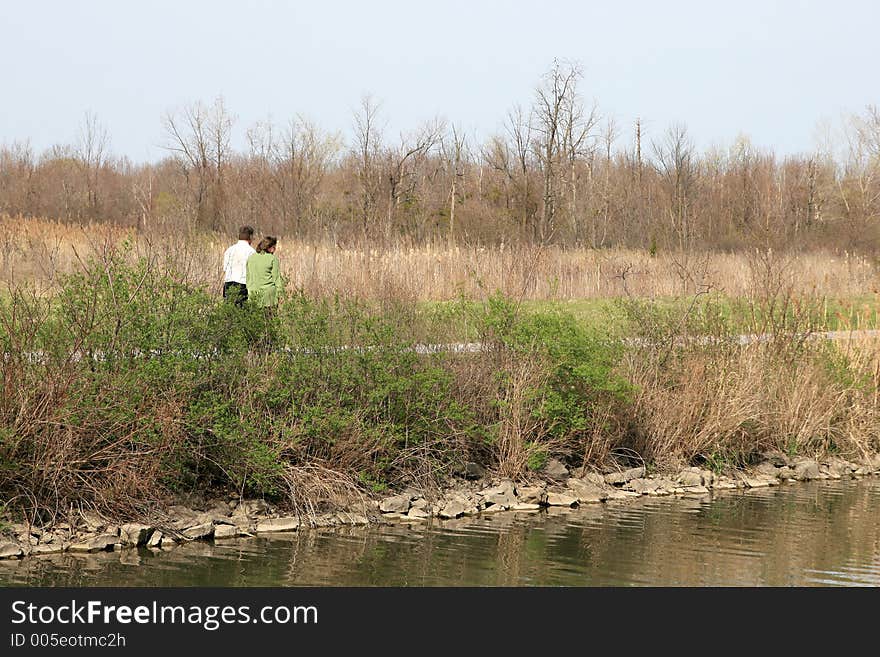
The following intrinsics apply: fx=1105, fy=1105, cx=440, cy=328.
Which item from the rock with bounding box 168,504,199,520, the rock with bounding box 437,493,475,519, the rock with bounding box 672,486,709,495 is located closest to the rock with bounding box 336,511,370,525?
the rock with bounding box 437,493,475,519

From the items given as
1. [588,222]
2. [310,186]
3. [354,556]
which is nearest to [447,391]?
[354,556]

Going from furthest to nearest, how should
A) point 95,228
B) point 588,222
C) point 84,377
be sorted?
1. point 588,222
2. point 95,228
3. point 84,377

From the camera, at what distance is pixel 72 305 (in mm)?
11156

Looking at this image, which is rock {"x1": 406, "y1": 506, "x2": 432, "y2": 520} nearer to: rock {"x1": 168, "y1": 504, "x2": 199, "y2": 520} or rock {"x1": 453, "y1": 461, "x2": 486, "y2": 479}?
rock {"x1": 453, "y1": 461, "x2": 486, "y2": 479}

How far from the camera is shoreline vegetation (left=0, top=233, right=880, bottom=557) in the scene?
35.1ft

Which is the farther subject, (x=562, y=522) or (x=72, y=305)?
(x=562, y=522)

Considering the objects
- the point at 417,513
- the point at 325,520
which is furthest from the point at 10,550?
the point at 417,513

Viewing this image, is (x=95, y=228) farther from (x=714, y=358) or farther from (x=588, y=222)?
(x=588, y=222)

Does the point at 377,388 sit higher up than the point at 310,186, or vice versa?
the point at 310,186

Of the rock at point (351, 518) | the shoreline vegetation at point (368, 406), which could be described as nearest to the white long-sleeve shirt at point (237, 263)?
the shoreline vegetation at point (368, 406)

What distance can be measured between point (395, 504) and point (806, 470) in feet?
21.5

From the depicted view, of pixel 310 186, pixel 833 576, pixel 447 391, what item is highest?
pixel 310 186

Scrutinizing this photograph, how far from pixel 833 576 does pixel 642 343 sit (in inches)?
216

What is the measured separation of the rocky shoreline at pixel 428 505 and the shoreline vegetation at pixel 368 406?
0.03m
